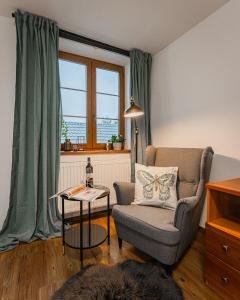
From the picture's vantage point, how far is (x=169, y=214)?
5.20 feet

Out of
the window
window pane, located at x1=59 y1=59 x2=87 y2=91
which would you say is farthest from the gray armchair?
window pane, located at x1=59 y1=59 x2=87 y2=91

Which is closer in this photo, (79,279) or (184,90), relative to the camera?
(79,279)

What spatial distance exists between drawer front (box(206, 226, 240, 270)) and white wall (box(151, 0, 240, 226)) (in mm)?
772

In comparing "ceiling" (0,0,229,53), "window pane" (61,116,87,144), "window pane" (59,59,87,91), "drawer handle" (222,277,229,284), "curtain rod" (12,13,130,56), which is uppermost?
"ceiling" (0,0,229,53)

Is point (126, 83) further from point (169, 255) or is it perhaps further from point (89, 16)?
point (169, 255)

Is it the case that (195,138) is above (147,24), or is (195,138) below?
below

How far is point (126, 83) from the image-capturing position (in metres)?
2.91

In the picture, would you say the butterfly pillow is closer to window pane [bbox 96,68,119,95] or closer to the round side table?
the round side table

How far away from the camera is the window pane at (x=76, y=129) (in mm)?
2545

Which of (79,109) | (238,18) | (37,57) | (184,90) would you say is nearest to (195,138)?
(184,90)

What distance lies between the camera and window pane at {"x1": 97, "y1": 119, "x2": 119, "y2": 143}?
9.05 feet

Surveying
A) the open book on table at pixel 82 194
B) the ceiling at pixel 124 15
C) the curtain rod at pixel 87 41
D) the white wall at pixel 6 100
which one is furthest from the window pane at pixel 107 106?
the open book on table at pixel 82 194

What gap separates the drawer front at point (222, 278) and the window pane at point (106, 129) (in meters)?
1.94

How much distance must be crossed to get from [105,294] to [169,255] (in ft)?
1.68
